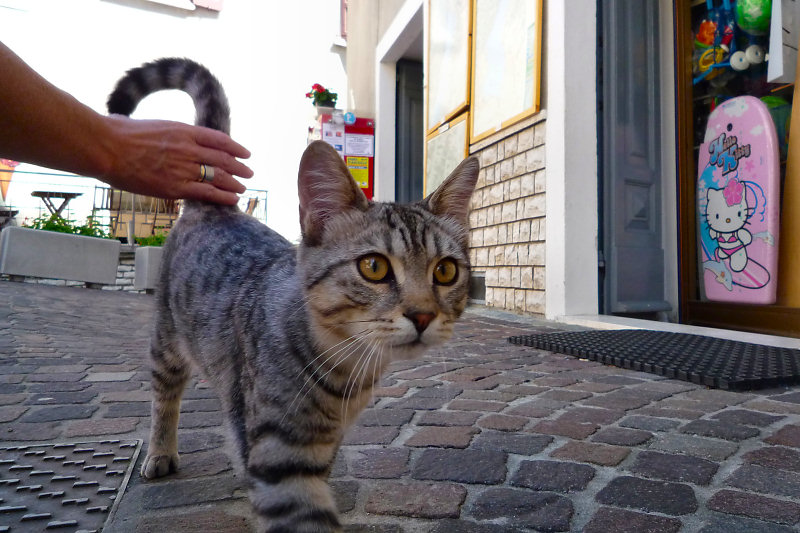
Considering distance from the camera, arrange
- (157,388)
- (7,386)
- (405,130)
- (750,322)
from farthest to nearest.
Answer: (405,130), (750,322), (7,386), (157,388)

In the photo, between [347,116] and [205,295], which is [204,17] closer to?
[347,116]

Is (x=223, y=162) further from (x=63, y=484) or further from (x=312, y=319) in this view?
(x=63, y=484)

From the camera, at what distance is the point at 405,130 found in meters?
10.8

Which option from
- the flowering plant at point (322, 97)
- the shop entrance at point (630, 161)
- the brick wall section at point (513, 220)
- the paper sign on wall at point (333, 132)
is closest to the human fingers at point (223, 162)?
the brick wall section at point (513, 220)

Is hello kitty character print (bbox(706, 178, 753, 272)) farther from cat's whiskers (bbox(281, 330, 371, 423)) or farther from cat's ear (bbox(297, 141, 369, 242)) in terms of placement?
cat's whiskers (bbox(281, 330, 371, 423))

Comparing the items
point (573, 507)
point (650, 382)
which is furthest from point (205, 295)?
point (650, 382)

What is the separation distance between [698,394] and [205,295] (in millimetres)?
2491

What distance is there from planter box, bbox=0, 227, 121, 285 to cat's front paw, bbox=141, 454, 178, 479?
9.01m

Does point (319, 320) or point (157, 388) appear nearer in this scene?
point (319, 320)

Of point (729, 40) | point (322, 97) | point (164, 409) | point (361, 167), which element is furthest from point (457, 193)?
point (322, 97)

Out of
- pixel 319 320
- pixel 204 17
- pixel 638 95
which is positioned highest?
pixel 204 17

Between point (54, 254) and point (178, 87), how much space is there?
27.7 ft

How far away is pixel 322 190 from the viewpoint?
66.1 inches

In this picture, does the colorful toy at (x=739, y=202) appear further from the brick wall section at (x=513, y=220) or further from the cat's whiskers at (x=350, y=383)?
the cat's whiskers at (x=350, y=383)
